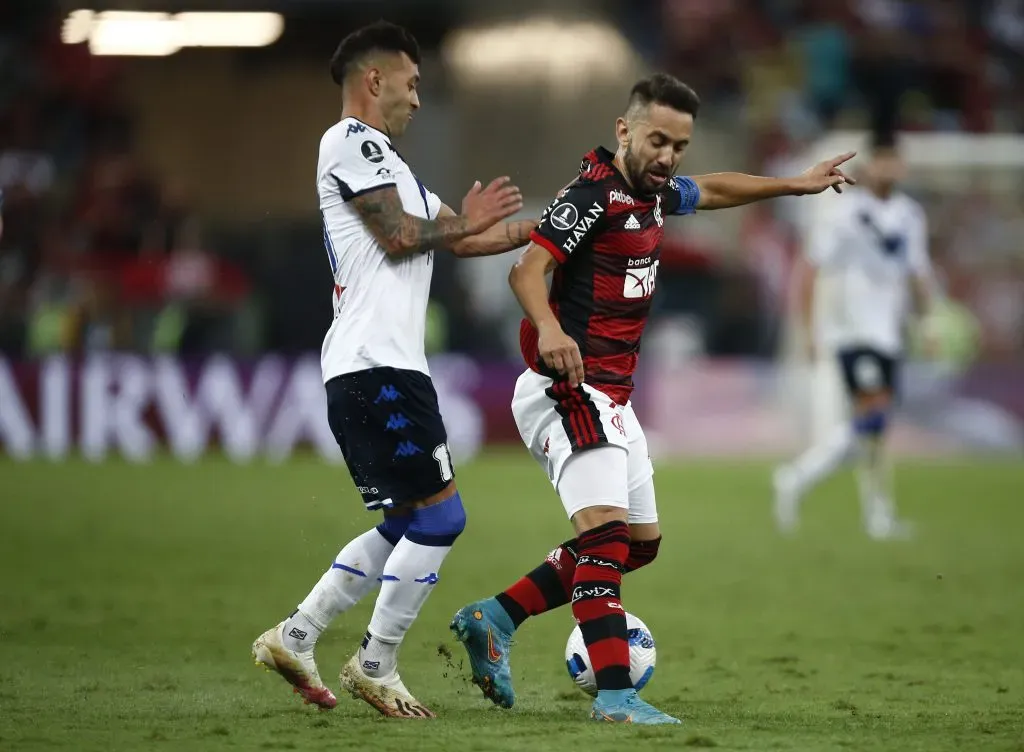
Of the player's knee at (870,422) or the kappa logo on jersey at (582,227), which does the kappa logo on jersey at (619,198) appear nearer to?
the kappa logo on jersey at (582,227)

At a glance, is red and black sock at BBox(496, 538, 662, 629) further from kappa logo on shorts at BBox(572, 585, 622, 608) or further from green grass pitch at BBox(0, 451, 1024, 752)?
kappa logo on shorts at BBox(572, 585, 622, 608)

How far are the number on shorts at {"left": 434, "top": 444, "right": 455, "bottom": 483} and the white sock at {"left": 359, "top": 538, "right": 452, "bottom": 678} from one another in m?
0.25

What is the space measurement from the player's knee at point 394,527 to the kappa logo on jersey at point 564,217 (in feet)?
3.74

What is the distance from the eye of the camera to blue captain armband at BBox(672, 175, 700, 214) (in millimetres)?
5715

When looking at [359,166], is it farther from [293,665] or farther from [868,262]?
[868,262]

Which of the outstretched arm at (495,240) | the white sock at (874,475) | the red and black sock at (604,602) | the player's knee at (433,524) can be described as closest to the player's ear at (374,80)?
the outstretched arm at (495,240)

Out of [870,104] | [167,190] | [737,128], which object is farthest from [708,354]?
[167,190]

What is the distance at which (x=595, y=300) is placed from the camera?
546 cm

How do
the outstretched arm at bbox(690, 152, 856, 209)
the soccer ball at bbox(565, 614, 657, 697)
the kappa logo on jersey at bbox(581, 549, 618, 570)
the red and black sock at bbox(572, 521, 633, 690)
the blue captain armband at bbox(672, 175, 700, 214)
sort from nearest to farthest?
the red and black sock at bbox(572, 521, 633, 690), the kappa logo on jersey at bbox(581, 549, 618, 570), the soccer ball at bbox(565, 614, 657, 697), the blue captain armband at bbox(672, 175, 700, 214), the outstretched arm at bbox(690, 152, 856, 209)

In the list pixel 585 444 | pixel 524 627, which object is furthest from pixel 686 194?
pixel 524 627

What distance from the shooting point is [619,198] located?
17.7ft

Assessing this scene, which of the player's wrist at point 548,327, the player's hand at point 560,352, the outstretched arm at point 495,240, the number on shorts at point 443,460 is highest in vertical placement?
the outstretched arm at point 495,240

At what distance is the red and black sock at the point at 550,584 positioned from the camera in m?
5.73

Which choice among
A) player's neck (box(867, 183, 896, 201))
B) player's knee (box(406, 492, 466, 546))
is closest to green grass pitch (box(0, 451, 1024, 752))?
player's knee (box(406, 492, 466, 546))
